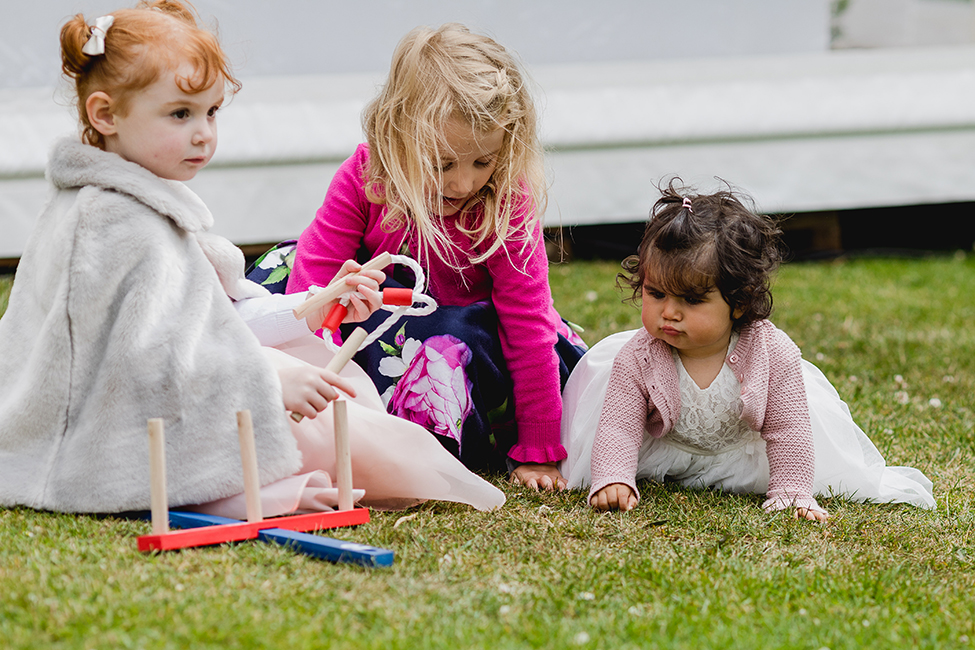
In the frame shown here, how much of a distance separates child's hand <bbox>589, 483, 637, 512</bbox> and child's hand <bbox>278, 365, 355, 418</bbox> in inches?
22.8

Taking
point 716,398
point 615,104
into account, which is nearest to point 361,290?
point 716,398

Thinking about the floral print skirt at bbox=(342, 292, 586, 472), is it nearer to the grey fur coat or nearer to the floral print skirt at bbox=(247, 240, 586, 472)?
the floral print skirt at bbox=(247, 240, 586, 472)

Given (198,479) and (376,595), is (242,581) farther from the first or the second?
(198,479)

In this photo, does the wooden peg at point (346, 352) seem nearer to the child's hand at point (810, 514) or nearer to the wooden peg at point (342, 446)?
the wooden peg at point (342, 446)

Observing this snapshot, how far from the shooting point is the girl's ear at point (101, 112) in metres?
1.80

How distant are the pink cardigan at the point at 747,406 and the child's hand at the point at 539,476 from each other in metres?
0.16

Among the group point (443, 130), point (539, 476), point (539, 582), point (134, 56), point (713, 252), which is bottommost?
point (539, 476)

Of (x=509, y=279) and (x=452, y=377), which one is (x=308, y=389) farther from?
(x=509, y=279)

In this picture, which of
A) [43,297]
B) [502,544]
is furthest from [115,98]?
[502,544]

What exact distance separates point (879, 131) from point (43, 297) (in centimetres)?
484

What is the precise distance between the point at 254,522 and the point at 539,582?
1.60ft

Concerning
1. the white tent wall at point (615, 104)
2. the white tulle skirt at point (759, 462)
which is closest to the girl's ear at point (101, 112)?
the white tulle skirt at point (759, 462)

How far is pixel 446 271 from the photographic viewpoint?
251 centimetres

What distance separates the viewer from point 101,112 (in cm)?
182
